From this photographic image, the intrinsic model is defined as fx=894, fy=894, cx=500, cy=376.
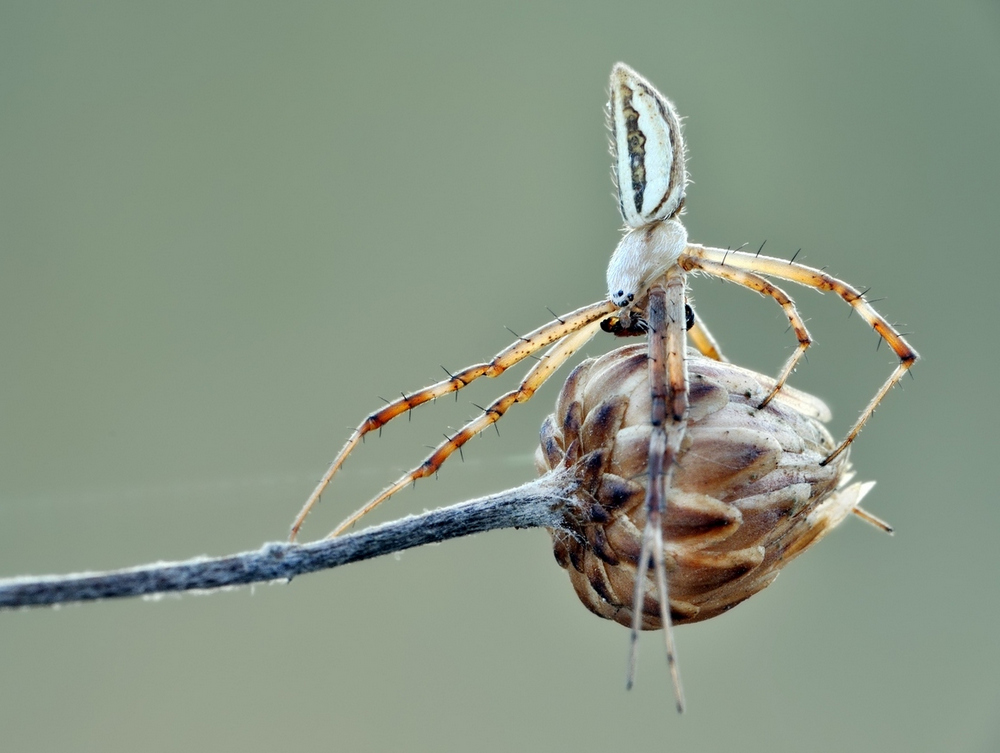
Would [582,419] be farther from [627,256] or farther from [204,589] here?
[204,589]

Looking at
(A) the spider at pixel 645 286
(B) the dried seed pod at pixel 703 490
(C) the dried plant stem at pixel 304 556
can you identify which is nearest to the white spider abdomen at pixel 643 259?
(A) the spider at pixel 645 286

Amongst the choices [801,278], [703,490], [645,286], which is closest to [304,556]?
[703,490]

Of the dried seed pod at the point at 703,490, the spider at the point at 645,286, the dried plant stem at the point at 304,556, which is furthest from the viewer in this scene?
the spider at the point at 645,286

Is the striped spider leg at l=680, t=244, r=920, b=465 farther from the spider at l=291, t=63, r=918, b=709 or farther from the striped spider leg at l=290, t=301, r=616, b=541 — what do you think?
the striped spider leg at l=290, t=301, r=616, b=541

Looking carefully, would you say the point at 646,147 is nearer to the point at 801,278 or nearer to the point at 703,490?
the point at 801,278

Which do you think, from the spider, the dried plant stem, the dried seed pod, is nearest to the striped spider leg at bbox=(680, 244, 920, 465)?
the spider

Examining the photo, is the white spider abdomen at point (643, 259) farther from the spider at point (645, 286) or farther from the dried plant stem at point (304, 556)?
the dried plant stem at point (304, 556)

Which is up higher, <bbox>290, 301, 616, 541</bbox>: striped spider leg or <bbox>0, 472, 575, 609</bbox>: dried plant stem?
<bbox>290, 301, 616, 541</bbox>: striped spider leg
